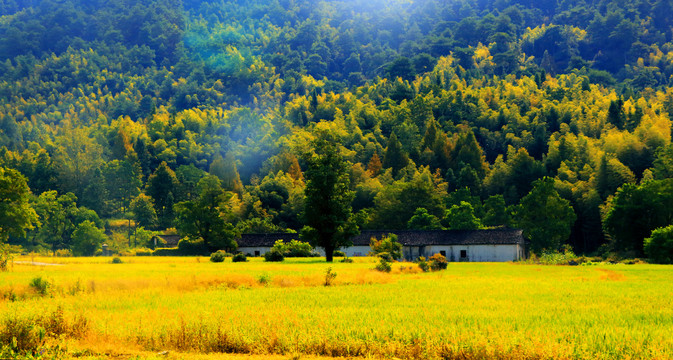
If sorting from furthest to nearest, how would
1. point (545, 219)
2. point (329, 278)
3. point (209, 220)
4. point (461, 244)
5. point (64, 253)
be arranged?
1. point (64, 253)
2. point (209, 220)
3. point (545, 219)
4. point (461, 244)
5. point (329, 278)

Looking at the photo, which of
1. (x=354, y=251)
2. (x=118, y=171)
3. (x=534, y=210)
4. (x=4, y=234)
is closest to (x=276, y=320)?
(x=4, y=234)

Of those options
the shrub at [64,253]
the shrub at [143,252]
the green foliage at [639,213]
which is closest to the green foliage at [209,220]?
the shrub at [143,252]

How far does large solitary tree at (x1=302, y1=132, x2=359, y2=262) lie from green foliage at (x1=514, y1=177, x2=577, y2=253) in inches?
1380

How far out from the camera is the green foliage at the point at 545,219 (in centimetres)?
9031

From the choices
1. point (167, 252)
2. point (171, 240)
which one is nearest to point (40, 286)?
point (167, 252)

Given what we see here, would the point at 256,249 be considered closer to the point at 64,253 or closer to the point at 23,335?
the point at 64,253

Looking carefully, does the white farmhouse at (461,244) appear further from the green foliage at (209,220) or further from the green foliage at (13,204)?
the green foliage at (13,204)

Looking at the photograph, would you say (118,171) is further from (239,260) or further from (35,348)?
(35,348)

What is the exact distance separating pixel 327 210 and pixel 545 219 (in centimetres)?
4090

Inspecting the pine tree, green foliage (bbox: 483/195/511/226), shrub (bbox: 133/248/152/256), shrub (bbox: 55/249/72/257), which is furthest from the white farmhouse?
the pine tree

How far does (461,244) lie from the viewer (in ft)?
280

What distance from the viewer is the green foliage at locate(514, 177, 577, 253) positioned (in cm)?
9031

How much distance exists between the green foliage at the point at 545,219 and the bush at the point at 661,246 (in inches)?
826

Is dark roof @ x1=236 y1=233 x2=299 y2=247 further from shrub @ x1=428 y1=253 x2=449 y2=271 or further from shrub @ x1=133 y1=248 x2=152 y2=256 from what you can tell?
shrub @ x1=428 y1=253 x2=449 y2=271
